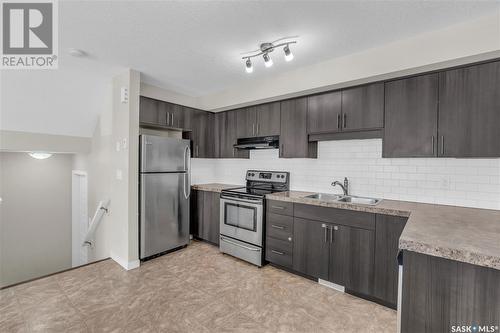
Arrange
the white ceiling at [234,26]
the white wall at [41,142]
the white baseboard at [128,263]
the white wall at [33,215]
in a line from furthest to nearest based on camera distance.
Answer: the white wall at [33,215]
the white wall at [41,142]
the white baseboard at [128,263]
the white ceiling at [234,26]

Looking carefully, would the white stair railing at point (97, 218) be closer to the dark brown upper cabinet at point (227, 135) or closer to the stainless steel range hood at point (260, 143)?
the dark brown upper cabinet at point (227, 135)

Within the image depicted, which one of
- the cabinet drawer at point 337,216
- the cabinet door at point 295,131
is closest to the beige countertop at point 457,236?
the cabinet drawer at point 337,216

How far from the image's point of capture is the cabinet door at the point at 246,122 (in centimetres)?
373

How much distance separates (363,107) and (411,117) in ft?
1.59

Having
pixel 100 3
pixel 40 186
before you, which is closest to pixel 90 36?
pixel 100 3

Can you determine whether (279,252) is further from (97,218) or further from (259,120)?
(97,218)

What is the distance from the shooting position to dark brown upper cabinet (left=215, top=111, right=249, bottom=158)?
402 centimetres

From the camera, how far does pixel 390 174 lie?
9.17 ft

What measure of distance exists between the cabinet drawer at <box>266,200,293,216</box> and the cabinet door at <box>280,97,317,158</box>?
2.34 ft

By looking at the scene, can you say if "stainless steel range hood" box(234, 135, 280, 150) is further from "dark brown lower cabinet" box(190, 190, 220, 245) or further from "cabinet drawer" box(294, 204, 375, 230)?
"cabinet drawer" box(294, 204, 375, 230)

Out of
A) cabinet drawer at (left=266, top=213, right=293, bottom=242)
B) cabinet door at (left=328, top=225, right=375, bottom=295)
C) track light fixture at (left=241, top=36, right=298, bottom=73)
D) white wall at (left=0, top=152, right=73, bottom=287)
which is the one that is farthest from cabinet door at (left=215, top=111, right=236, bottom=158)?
white wall at (left=0, top=152, right=73, bottom=287)

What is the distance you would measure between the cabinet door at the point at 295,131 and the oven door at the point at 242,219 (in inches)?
33.2

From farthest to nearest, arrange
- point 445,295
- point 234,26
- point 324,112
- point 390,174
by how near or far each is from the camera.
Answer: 1. point 324,112
2. point 390,174
3. point 234,26
4. point 445,295

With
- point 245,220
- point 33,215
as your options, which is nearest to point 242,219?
point 245,220
